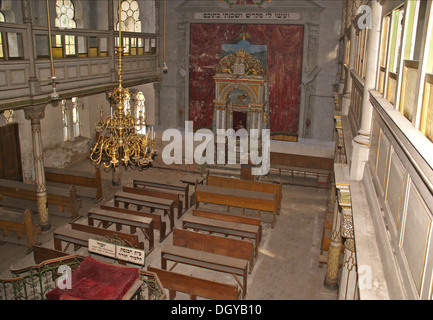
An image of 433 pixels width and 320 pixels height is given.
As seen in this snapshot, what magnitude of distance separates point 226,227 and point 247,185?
12.1ft

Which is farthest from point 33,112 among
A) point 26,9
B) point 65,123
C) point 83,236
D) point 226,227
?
point 65,123

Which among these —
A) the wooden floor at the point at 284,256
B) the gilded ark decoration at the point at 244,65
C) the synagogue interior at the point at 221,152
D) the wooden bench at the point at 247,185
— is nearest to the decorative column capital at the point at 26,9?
the synagogue interior at the point at 221,152

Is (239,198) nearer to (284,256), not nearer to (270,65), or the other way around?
(284,256)

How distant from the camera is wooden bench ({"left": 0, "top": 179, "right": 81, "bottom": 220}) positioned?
12422mm

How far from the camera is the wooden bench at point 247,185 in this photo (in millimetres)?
13427

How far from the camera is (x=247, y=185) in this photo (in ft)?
45.5

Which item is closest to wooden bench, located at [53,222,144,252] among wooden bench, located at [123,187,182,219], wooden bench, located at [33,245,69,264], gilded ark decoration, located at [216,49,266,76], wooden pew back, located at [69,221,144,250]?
wooden pew back, located at [69,221,144,250]

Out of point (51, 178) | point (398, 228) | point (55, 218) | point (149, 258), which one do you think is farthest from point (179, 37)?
point (398, 228)

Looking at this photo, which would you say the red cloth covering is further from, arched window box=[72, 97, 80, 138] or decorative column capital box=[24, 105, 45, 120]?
arched window box=[72, 97, 80, 138]

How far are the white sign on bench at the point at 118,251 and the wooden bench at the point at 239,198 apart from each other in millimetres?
4898

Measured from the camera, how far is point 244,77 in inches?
671

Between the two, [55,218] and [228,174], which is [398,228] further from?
[228,174]

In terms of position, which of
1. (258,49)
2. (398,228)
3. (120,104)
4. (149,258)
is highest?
(258,49)

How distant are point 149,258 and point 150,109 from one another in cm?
1183
